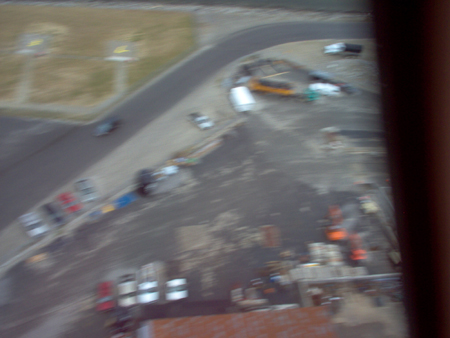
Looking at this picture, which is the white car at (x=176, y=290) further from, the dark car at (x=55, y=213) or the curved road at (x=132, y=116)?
the curved road at (x=132, y=116)

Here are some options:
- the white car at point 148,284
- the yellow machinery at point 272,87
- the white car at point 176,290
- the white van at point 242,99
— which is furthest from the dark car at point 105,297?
the yellow machinery at point 272,87

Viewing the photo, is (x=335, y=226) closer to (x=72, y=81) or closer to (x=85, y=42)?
(x=72, y=81)

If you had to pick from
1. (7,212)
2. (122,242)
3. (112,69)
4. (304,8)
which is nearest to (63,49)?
(112,69)

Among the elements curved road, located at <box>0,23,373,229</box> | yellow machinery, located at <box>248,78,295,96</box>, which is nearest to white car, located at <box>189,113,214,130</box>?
curved road, located at <box>0,23,373,229</box>

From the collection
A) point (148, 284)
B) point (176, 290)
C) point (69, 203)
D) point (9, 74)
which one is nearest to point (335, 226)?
point (176, 290)

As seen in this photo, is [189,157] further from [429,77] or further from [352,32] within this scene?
[352,32]

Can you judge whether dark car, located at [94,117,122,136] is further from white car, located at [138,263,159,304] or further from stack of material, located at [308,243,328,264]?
stack of material, located at [308,243,328,264]
